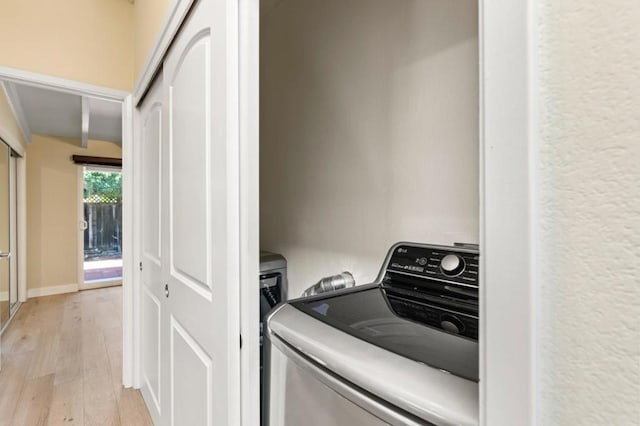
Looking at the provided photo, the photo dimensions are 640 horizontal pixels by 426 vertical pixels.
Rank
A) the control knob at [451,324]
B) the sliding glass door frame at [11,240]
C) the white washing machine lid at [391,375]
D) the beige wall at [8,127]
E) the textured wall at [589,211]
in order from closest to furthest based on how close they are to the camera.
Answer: the textured wall at [589,211], the white washing machine lid at [391,375], the control knob at [451,324], the beige wall at [8,127], the sliding glass door frame at [11,240]

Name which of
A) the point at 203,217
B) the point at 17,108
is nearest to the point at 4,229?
the point at 17,108

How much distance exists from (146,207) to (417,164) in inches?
65.3

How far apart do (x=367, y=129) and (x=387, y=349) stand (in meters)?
0.88

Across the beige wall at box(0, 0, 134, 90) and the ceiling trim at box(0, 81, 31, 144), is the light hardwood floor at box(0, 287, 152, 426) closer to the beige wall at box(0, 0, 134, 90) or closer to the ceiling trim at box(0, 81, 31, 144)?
the beige wall at box(0, 0, 134, 90)

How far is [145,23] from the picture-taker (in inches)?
72.5

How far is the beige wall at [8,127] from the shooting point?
9.54 ft

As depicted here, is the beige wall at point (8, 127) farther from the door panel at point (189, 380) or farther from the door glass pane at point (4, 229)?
the door panel at point (189, 380)

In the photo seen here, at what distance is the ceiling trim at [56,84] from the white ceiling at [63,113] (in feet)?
2.82

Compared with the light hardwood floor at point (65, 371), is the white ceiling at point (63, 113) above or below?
above

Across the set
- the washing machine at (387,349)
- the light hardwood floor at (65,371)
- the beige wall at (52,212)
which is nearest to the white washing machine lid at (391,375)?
the washing machine at (387,349)

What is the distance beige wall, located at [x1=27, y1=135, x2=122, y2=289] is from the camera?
4.38 m

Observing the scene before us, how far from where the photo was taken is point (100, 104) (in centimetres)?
353

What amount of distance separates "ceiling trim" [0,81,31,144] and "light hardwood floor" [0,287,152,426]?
2.20 meters

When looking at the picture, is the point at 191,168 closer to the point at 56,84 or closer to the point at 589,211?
the point at 589,211
